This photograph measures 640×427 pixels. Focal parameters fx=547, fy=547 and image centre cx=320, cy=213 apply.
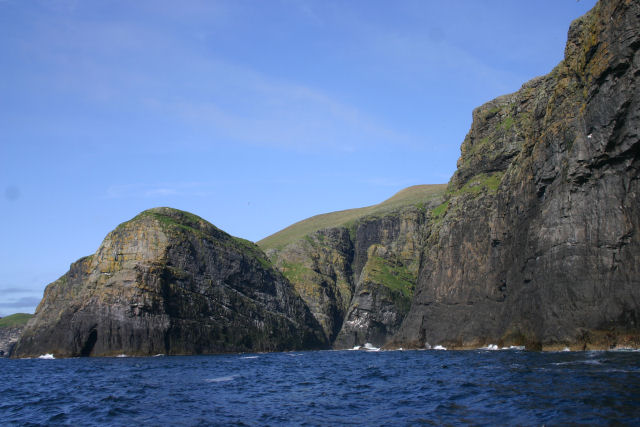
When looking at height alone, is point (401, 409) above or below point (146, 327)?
below

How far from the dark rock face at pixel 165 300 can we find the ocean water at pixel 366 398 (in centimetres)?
5339

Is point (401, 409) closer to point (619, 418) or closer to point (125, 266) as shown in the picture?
point (619, 418)

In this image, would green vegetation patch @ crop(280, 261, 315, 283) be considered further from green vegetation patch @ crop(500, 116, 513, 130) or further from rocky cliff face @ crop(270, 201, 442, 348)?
green vegetation patch @ crop(500, 116, 513, 130)

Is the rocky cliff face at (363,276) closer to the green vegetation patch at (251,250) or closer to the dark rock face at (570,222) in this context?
the green vegetation patch at (251,250)

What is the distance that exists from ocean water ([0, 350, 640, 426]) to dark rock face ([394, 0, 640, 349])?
15.1 m

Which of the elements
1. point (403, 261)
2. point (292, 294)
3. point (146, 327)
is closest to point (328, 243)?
point (403, 261)

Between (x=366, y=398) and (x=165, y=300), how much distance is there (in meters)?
78.9

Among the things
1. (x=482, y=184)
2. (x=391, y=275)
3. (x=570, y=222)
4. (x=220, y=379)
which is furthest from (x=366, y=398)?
(x=391, y=275)

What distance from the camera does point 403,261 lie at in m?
171

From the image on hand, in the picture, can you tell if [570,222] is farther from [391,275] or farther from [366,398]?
[391,275]

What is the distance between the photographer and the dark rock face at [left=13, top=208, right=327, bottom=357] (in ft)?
328

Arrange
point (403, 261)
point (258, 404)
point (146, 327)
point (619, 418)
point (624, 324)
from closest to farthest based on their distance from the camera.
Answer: point (619, 418) → point (258, 404) → point (624, 324) → point (146, 327) → point (403, 261)

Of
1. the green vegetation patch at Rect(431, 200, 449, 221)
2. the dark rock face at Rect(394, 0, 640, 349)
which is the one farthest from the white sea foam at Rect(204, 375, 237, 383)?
the green vegetation patch at Rect(431, 200, 449, 221)

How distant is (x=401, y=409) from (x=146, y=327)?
80.7m
